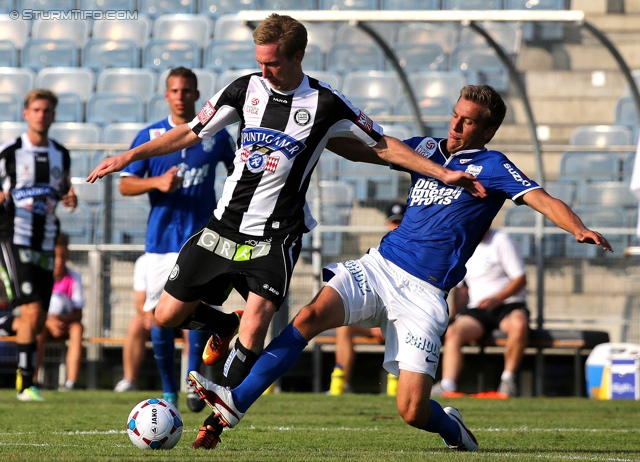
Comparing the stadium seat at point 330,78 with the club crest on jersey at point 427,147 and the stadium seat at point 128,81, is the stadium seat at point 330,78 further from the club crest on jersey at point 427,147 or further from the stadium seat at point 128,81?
the club crest on jersey at point 427,147

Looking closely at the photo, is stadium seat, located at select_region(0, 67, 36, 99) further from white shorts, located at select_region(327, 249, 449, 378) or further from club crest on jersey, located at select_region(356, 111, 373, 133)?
white shorts, located at select_region(327, 249, 449, 378)

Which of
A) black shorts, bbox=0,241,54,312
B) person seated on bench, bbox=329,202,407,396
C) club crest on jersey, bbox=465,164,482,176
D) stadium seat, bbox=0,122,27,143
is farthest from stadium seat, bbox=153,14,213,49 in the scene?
club crest on jersey, bbox=465,164,482,176

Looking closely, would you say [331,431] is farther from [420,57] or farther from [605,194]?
[420,57]

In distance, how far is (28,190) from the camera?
30.9 ft

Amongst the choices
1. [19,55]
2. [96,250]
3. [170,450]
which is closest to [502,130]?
[96,250]

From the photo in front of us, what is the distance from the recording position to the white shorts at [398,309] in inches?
213

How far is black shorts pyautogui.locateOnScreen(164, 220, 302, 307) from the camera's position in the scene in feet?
18.2

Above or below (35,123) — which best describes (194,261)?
below

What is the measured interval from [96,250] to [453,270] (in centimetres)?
702

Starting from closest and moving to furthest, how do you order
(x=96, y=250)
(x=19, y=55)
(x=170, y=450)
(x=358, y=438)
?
(x=170, y=450)
(x=358, y=438)
(x=96, y=250)
(x=19, y=55)

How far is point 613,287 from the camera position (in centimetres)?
1150

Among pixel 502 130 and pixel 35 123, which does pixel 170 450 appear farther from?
pixel 502 130

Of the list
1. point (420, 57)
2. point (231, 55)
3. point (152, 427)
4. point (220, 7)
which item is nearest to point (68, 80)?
point (231, 55)

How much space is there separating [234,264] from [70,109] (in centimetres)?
1101
